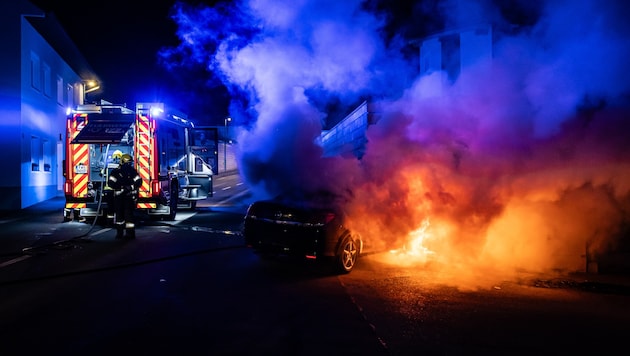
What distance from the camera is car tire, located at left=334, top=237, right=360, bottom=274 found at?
7.15m

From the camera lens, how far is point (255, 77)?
1148 centimetres

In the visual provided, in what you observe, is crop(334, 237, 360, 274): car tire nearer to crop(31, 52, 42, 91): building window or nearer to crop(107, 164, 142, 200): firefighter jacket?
crop(107, 164, 142, 200): firefighter jacket

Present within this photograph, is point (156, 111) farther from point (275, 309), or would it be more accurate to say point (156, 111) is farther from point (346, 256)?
point (275, 309)

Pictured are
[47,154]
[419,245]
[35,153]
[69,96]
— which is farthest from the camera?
[69,96]

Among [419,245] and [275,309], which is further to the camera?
[419,245]

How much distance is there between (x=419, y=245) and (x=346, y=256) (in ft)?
6.34

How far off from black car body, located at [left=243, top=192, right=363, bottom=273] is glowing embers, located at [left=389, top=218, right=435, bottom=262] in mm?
1267

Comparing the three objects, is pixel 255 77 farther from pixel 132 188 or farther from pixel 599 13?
pixel 599 13

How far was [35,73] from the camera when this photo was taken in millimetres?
19219

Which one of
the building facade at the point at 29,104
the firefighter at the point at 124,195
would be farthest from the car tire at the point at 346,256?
the building facade at the point at 29,104

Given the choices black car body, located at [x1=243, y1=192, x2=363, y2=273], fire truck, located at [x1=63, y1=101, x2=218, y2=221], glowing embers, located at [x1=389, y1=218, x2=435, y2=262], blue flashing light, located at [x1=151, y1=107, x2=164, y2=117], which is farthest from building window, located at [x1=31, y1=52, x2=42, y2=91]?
glowing embers, located at [x1=389, y1=218, x2=435, y2=262]

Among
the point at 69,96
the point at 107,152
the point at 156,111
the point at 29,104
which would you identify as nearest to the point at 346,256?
the point at 107,152

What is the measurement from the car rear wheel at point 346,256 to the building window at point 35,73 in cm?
1694

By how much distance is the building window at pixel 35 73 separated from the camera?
18812 millimetres
